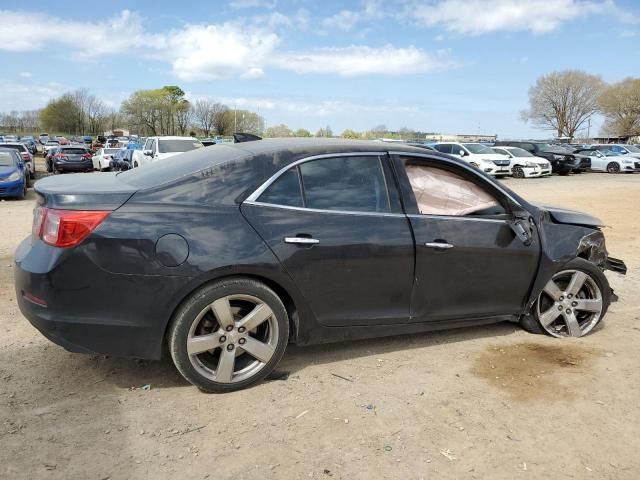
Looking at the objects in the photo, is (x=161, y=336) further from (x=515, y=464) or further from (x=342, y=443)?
(x=515, y=464)

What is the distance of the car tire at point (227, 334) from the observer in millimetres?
3271

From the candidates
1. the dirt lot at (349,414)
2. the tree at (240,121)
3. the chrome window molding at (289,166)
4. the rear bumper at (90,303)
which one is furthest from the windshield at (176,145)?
the tree at (240,121)

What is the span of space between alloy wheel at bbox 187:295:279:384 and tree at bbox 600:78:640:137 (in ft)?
286

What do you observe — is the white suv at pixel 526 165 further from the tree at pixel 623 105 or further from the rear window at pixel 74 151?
the tree at pixel 623 105

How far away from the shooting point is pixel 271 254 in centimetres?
338

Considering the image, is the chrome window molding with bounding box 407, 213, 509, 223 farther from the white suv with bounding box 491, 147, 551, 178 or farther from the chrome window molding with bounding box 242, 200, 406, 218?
the white suv with bounding box 491, 147, 551, 178

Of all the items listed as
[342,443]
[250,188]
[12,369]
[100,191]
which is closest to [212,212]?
[250,188]

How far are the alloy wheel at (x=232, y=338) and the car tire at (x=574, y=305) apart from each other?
92.2 inches

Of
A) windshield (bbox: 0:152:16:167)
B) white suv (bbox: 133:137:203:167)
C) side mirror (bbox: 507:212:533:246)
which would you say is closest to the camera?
side mirror (bbox: 507:212:533:246)

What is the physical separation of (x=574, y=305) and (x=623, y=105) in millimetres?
86723

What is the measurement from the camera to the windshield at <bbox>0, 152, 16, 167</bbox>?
48.2ft

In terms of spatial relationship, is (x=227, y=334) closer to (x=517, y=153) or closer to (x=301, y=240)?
(x=301, y=240)

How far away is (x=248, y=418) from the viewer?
10.5 ft

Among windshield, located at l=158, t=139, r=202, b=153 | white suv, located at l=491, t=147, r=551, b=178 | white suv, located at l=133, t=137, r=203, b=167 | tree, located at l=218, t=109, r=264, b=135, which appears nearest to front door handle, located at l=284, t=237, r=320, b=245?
white suv, located at l=133, t=137, r=203, b=167
